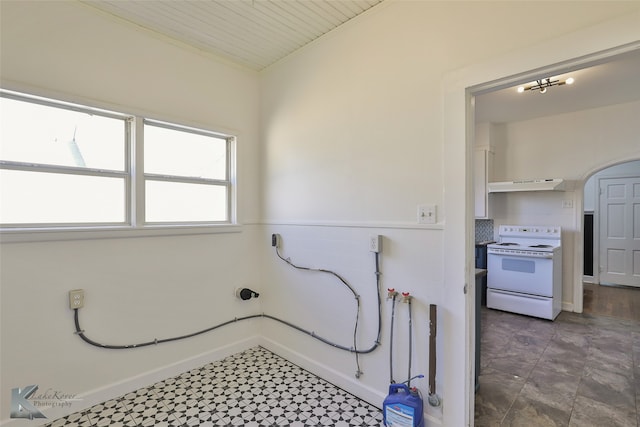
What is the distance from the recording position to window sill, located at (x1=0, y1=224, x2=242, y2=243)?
76.3 inches

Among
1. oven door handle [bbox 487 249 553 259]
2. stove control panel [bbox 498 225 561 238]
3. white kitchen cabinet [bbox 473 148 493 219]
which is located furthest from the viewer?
white kitchen cabinet [bbox 473 148 493 219]

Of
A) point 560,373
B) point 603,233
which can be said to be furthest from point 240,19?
point 603,233

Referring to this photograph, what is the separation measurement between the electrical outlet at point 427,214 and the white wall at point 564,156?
3.70 m

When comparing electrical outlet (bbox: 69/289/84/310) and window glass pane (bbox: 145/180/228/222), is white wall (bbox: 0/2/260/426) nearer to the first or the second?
electrical outlet (bbox: 69/289/84/310)

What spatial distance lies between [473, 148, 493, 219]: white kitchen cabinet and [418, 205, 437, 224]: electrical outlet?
131 inches

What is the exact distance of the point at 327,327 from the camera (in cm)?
258

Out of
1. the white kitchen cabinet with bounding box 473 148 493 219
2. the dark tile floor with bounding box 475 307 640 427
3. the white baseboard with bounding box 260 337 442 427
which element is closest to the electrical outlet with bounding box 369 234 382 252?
the white baseboard with bounding box 260 337 442 427

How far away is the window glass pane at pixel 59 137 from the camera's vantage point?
1.99 meters

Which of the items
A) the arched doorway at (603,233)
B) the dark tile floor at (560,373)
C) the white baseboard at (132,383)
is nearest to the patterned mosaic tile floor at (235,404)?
the white baseboard at (132,383)

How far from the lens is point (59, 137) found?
7.12 ft

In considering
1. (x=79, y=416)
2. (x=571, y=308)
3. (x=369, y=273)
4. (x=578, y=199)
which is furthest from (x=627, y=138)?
(x=79, y=416)

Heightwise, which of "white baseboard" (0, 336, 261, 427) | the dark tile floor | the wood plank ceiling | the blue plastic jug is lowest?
the dark tile floor

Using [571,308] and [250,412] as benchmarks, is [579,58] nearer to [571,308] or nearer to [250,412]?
[250,412]

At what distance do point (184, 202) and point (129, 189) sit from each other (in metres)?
0.46
